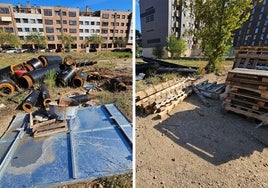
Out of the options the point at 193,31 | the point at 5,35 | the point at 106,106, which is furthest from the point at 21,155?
the point at 5,35

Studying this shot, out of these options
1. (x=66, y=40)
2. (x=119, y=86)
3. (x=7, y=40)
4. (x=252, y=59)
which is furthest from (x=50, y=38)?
(x=252, y=59)

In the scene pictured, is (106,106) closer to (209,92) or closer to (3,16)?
(209,92)

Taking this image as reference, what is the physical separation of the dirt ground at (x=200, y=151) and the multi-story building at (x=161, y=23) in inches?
1114

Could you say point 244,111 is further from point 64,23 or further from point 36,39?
point 64,23

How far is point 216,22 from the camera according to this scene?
31.6 feet

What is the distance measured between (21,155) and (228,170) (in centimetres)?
315

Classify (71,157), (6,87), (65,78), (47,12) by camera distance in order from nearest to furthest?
(71,157) < (6,87) < (65,78) < (47,12)

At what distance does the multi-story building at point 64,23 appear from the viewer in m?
43.1

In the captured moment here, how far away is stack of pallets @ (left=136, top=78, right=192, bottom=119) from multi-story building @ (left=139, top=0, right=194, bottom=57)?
2629 centimetres

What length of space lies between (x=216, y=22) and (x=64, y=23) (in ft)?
149

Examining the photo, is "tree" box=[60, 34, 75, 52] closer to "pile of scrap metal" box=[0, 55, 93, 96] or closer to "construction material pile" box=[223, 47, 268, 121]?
"pile of scrap metal" box=[0, 55, 93, 96]

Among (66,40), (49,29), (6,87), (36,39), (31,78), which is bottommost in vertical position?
(66,40)

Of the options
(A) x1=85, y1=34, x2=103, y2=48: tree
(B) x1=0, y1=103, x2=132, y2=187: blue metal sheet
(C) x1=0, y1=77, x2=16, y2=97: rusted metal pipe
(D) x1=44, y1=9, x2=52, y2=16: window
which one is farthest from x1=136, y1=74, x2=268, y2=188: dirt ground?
(D) x1=44, y1=9, x2=52, y2=16: window

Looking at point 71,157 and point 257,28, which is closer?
point 71,157
